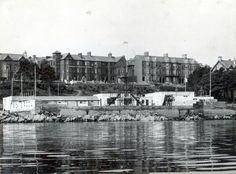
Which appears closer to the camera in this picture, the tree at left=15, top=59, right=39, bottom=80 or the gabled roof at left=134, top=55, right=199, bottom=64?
the tree at left=15, top=59, right=39, bottom=80

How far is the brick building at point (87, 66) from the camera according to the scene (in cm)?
13612

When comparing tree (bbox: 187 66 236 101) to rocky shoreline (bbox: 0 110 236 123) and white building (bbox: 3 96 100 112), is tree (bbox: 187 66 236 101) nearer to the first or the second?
rocky shoreline (bbox: 0 110 236 123)

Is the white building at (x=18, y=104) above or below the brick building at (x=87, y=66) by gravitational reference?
below

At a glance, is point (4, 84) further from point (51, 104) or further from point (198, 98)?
point (198, 98)

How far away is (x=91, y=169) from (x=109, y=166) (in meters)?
0.83

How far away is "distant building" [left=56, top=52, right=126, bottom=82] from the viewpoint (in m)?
136

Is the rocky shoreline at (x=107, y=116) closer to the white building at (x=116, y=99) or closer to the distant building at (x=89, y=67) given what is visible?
the white building at (x=116, y=99)

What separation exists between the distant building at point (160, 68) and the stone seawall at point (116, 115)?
50.2m

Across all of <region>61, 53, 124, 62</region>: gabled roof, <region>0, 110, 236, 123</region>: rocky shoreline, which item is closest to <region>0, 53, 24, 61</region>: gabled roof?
<region>61, 53, 124, 62</region>: gabled roof

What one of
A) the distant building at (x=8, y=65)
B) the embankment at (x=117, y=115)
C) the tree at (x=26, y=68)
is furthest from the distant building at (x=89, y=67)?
the embankment at (x=117, y=115)

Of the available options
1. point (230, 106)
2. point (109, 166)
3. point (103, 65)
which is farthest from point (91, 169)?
point (103, 65)

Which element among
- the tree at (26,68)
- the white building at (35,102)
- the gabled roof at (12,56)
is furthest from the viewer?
the gabled roof at (12,56)

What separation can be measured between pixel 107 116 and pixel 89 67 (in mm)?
61492

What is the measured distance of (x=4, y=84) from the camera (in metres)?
114
